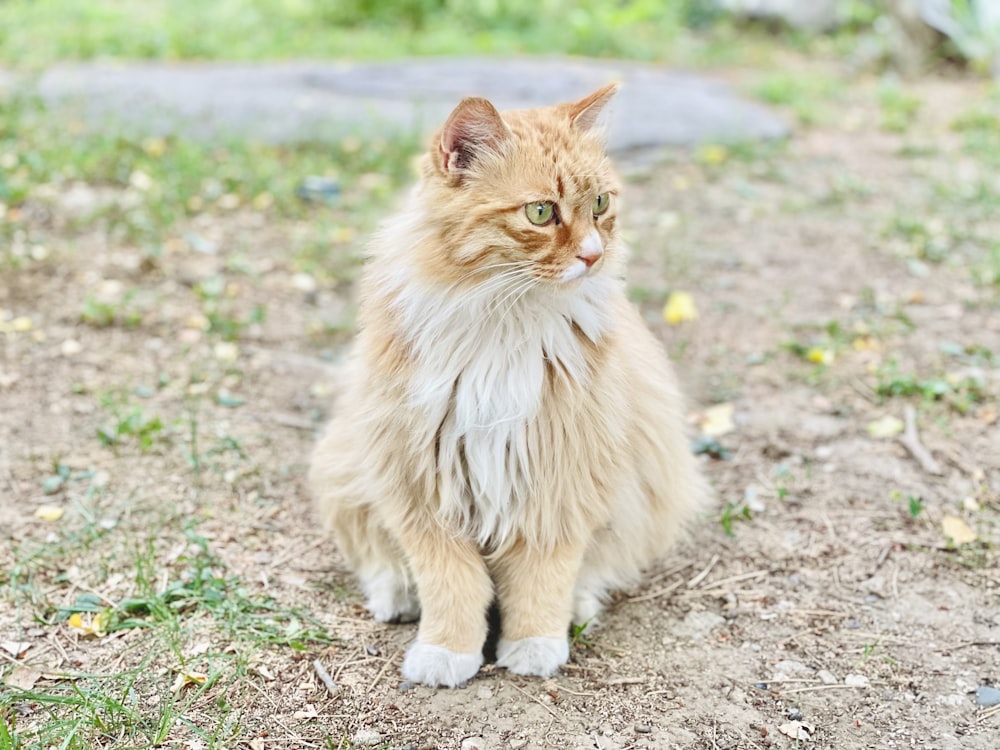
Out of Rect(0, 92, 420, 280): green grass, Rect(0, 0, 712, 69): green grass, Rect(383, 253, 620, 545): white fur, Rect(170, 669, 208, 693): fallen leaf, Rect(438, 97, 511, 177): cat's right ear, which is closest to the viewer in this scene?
Rect(438, 97, 511, 177): cat's right ear

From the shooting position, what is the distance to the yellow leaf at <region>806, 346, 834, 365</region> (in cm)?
436

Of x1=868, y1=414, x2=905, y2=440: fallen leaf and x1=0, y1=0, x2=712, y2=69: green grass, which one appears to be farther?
x1=0, y1=0, x2=712, y2=69: green grass

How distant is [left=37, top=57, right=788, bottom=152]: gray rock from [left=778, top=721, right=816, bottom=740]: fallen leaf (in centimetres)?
478

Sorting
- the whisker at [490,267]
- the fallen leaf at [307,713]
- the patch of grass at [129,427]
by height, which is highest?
the whisker at [490,267]

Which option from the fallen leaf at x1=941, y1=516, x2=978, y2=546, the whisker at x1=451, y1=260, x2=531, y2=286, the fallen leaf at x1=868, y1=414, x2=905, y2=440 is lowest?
the fallen leaf at x1=941, y1=516, x2=978, y2=546

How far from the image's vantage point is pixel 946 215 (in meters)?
5.77

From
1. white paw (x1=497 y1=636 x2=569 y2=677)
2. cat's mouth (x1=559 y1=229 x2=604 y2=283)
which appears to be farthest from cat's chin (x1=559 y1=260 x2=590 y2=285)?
white paw (x1=497 y1=636 x2=569 y2=677)

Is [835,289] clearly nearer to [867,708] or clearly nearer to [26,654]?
[867,708]

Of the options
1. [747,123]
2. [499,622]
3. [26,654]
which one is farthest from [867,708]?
[747,123]

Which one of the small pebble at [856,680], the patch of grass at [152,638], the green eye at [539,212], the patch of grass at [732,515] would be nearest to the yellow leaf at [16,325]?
the patch of grass at [152,638]

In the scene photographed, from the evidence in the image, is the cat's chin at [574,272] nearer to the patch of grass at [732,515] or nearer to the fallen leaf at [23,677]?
the patch of grass at [732,515]

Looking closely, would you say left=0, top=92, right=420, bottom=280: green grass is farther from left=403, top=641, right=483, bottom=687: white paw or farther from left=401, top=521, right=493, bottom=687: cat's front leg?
left=403, top=641, right=483, bottom=687: white paw

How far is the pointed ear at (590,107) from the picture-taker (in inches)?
99.0

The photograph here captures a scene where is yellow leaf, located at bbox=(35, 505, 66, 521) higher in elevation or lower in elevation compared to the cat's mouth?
lower
